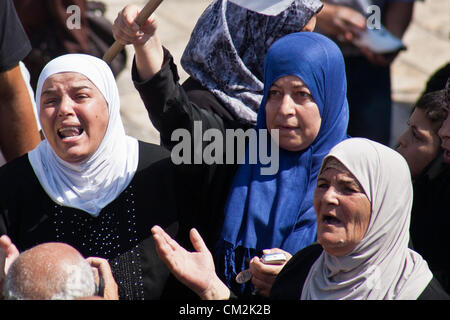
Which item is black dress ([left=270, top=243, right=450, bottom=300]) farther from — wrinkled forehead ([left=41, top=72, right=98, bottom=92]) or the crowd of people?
wrinkled forehead ([left=41, top=72, right=98, bottom=92])

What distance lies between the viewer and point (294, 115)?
334 centimetres

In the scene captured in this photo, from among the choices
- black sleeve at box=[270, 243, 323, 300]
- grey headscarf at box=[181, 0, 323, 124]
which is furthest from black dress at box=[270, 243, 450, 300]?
grey headscarf at box=[181, 0, 323, 124]

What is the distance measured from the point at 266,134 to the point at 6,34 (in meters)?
1.33

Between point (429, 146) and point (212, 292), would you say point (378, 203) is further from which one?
point (429, 146)

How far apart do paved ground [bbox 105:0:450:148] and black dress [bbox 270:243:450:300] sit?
361 cm

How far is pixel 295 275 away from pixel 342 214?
0.31 m

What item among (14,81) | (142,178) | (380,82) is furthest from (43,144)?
(380,82)

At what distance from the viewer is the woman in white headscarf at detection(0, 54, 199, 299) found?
10.7 ft

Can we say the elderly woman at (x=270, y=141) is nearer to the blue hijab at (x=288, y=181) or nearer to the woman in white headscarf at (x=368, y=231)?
the blue hijab at (x=288, y=181)

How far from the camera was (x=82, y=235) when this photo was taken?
3281 millimetres

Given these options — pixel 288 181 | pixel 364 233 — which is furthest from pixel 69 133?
pixel 364 233

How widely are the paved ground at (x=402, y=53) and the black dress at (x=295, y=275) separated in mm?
3608

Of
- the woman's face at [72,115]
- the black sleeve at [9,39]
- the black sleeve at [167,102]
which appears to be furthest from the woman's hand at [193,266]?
the black sleeve at [9,39]

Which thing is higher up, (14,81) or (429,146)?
(14,81)
